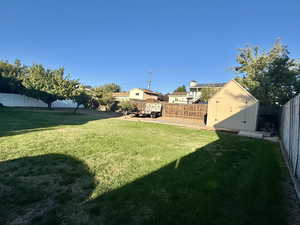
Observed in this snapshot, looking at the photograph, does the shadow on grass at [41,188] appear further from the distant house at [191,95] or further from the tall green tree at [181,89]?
the tall green tree at [181,89]

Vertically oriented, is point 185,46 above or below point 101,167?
above

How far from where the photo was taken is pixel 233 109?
12727 mm

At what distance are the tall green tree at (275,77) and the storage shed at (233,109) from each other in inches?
220

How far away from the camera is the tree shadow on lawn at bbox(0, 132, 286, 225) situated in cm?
200

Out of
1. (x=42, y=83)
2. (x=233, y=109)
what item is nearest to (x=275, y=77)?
(x=233, y=109)

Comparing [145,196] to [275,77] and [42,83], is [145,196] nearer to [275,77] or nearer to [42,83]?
[275,77]

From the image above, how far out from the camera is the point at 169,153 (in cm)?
493

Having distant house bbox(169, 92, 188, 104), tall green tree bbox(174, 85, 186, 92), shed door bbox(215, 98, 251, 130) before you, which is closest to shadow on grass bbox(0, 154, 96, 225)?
shed door bbox(215, 98, 251, 130)

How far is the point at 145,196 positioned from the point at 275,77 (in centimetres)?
2028

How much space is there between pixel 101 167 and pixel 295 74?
21.5 m

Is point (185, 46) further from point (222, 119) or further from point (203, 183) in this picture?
point (203, 183)

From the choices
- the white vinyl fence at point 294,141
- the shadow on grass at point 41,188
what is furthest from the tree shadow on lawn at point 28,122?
the white vinyl fence at point 294,141

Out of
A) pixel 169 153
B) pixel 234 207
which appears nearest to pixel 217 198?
pixel 234 207

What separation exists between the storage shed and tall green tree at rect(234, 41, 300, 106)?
560 cm
